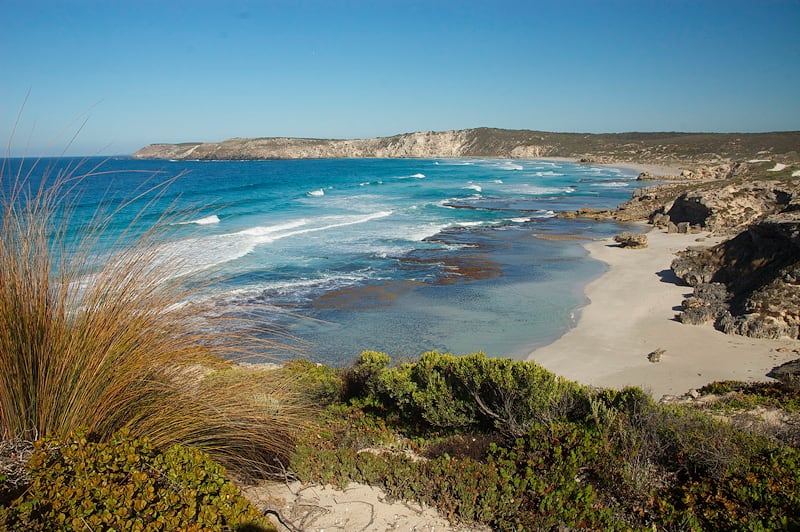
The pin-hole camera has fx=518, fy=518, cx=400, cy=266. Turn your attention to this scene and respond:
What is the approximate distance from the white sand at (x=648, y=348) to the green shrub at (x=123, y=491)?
6397mm

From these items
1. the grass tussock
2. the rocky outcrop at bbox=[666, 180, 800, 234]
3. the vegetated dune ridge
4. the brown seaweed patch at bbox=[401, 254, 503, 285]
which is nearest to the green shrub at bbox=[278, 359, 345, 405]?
the grass tussock

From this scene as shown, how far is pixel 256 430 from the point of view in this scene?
3441 millimetres

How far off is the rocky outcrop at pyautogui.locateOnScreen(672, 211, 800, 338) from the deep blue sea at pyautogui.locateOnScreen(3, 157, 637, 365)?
3489mm

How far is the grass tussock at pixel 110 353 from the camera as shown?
2633 millimetres

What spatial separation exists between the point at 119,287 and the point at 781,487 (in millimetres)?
4967

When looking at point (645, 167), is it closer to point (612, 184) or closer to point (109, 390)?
point (612, 184)

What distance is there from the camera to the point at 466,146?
155250 mm

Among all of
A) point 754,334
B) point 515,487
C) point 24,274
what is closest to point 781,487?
point 515,487

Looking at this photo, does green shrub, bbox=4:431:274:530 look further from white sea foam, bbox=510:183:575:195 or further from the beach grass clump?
white sea foam, bbox=510:183:575:195

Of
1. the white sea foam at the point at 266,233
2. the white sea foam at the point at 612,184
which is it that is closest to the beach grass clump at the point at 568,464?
the white sea foam at the point at 266,233

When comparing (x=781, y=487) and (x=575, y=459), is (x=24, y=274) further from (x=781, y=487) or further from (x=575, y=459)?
(x=781, y=487)

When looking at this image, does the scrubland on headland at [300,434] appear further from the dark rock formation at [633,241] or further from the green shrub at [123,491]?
the dark rock formation at [633,241]

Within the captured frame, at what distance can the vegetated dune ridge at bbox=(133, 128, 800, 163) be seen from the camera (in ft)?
367

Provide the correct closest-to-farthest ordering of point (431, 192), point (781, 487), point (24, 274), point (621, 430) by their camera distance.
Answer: point (24, 274)
point (781, 487)
point (621, 430)
point (431, 192)
